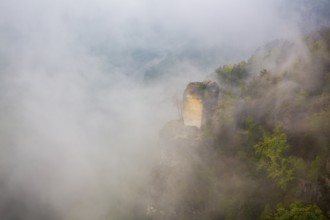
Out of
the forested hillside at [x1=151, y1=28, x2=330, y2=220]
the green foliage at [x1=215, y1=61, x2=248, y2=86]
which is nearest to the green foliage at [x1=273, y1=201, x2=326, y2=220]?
the forested hillside at [x1=151, y1=28, x2=330, y2=220]

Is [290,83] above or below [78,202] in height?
Answer: above

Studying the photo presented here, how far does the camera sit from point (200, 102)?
3536 inches

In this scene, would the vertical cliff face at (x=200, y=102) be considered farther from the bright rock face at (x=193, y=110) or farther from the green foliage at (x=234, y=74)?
the green foliage at (x=234, y=74)

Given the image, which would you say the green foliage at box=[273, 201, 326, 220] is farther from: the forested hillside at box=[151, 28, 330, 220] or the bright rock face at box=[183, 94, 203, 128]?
the bright rock face at box=[183, 94, 203, 128]

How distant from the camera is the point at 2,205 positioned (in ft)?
577

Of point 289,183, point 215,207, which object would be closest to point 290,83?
point 289,183

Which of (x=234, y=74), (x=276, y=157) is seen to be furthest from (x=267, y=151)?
(x=234, y=74)

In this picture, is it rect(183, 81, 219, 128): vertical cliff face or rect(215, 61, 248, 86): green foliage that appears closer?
rect(183, 81, 219, 128): vertical cliff face

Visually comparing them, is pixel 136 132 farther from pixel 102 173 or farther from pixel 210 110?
pixel 210 110

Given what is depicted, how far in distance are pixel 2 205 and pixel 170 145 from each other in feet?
409

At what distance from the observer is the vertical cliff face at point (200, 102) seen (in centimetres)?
9031

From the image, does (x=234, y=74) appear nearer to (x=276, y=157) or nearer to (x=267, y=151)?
(x=267, y=151)

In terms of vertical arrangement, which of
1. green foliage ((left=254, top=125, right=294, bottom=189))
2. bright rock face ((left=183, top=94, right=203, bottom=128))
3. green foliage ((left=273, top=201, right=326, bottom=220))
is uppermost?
bright rock face ((left=183, top=94, right=203, bottom=128))

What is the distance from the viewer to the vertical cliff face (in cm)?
9031
